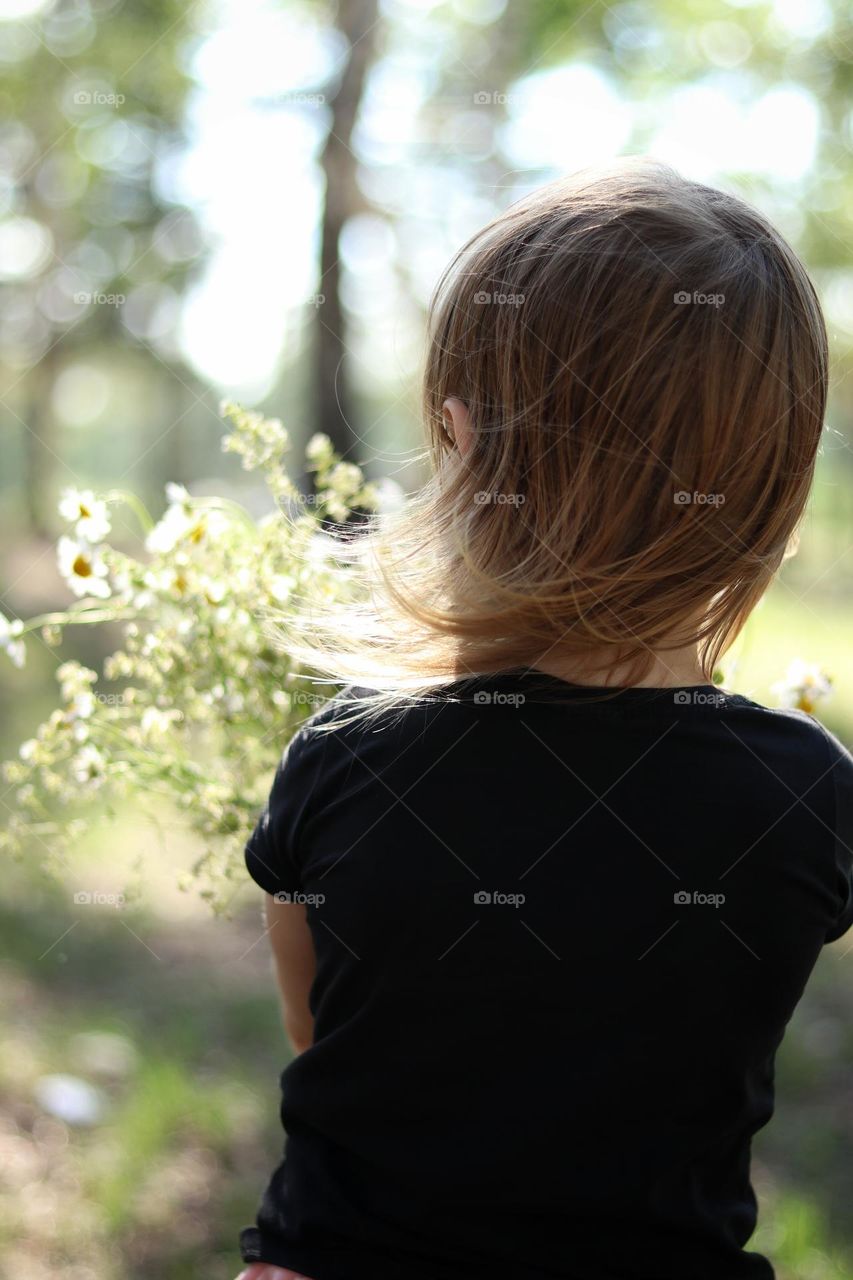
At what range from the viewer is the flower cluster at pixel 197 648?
134 centimetres

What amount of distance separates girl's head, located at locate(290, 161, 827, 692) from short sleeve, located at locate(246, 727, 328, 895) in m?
0.10

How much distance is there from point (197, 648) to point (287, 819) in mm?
363

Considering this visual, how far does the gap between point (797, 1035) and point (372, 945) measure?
116 inches

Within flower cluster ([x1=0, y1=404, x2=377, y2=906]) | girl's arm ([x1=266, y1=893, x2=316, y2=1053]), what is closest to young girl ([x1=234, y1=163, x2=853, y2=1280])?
girl's arm ([x1=266, y1=893, x2=316, y2=1053])

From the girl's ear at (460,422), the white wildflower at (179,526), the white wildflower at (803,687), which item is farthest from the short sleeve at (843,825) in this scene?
the white wildflower at (179,526)

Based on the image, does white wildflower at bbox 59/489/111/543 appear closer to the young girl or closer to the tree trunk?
the young girl

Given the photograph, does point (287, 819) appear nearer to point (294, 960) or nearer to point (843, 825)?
point (294, 960)

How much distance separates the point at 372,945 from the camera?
995 millimetres

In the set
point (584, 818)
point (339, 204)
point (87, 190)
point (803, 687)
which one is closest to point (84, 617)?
point (584, 818)

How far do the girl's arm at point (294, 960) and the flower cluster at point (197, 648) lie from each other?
0.38ft

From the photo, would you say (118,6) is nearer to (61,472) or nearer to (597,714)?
(597,714)

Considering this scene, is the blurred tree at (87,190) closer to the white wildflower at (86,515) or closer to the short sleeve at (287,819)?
the white wildflower at (86,515)

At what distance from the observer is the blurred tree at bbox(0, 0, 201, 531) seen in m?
9.85

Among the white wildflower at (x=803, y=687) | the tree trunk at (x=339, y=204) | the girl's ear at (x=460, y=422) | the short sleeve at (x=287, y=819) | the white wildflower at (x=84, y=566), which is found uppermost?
the tree trunk at (x=339, y=204)
